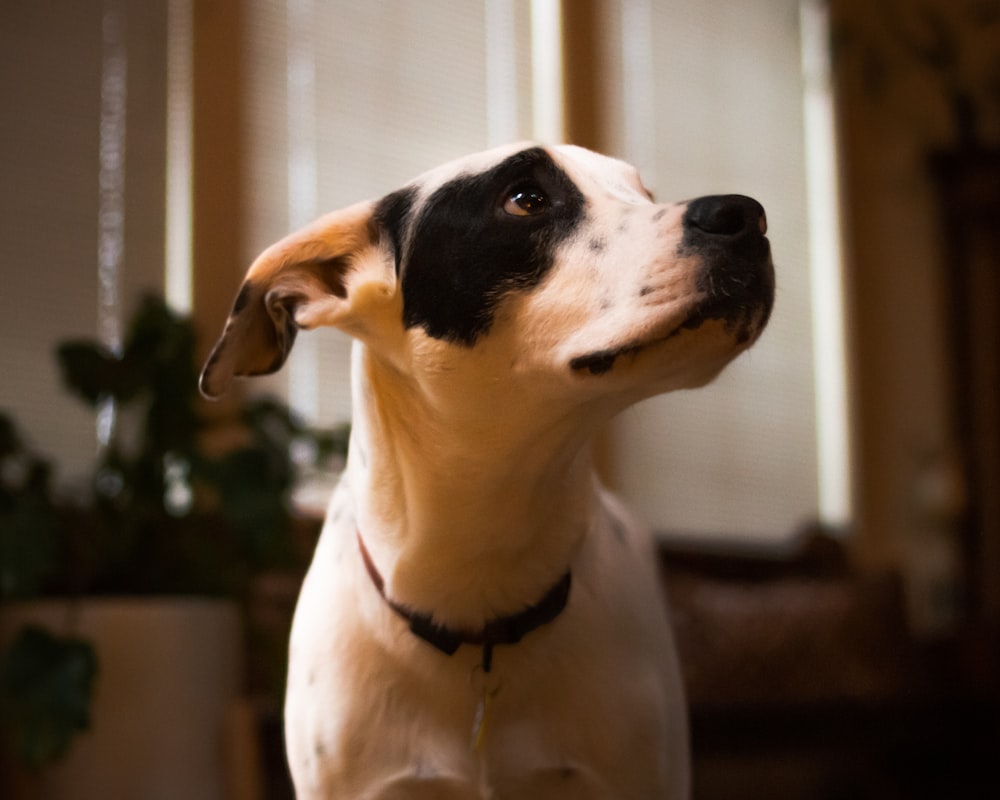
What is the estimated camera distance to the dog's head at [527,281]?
1049 mm

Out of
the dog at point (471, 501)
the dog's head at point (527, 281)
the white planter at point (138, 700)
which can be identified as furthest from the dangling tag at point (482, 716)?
the white planter at point (138, 700)

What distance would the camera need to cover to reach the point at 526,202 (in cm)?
118

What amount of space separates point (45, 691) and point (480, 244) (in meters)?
1.59

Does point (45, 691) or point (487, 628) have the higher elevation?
point (487, 628)

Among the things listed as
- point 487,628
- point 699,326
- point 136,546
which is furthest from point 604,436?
point 699,326

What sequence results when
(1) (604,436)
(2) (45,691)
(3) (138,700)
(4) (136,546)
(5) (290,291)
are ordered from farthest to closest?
(1) (604,436) → (4) (136,546) → (3) (138,700) → (2) (45,691) → (5) (290,291)

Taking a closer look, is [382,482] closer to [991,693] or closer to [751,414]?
[991,693]

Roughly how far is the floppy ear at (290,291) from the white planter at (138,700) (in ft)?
4.58

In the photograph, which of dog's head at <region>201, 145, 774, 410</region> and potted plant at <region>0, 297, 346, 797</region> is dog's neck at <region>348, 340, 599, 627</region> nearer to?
dog's head at <region>201, 145, 774, 410</region>

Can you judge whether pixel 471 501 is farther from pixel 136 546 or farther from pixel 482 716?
pixel 136 546

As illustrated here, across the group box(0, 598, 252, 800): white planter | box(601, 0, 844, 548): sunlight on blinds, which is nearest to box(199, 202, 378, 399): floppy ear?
box(0, 598, 252, 800): white planter

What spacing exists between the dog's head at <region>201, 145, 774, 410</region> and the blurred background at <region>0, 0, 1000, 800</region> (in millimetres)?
1386

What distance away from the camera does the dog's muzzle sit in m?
1.04

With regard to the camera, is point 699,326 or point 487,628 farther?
point 487,628
